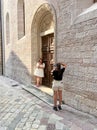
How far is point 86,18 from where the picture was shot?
19.1 ft

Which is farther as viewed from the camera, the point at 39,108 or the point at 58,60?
the point at 58,60

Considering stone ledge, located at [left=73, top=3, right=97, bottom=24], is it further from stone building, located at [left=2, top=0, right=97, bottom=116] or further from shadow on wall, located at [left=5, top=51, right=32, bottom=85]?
shadow on wall, located at [left=5, top=51, right=32, bottom=85]

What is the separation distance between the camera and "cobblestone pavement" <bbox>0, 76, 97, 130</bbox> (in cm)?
502

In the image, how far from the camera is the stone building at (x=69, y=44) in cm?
571

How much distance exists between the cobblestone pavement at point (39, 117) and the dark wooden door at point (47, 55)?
2442 millimetres

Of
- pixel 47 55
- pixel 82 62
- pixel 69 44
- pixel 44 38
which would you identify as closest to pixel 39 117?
pixel 82 62

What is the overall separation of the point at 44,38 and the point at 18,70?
Result: 3.45 m

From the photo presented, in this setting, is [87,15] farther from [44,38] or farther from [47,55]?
[44,38]

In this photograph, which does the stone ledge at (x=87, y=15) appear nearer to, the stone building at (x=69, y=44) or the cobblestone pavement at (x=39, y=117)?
the stone building at (x=69, y=44)

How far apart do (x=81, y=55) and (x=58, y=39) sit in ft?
5.18

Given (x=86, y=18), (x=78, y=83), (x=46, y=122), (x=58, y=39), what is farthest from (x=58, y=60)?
(x=46, y=122)

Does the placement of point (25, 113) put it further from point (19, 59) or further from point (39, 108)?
point (19, 59)

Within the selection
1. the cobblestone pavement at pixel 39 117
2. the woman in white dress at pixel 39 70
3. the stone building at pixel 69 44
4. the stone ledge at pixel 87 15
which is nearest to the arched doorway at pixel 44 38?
the stone building at pixel 69 44

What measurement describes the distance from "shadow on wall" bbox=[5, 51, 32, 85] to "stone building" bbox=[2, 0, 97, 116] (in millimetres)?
53
